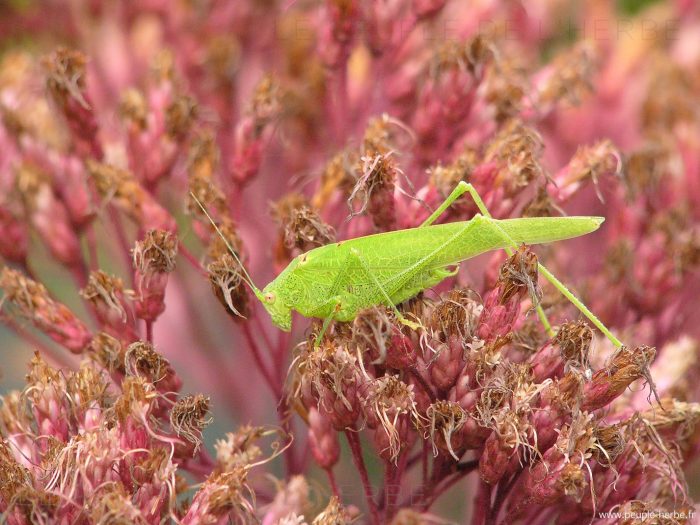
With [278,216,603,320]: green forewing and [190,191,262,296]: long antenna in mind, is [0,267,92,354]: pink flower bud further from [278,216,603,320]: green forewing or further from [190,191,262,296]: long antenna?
[278,216,603,320]: green forewing

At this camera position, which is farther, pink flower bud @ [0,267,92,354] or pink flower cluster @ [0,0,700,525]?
pink flower bud @ [0,267,92,354]

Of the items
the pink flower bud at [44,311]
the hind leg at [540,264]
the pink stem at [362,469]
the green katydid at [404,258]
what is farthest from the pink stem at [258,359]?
the hind leg at [540,264]

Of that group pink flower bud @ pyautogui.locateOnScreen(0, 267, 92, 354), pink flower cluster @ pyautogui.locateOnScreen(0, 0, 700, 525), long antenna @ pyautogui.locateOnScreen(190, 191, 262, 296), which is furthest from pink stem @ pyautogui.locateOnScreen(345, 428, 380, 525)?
pink flower bud @ pyautogui.locateOnScreen(0, 267, 92, 354)

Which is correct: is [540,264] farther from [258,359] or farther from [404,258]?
[258,359]

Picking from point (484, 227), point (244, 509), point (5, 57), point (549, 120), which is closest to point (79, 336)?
point (244, 509)

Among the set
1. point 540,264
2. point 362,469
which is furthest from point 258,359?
point 540,264

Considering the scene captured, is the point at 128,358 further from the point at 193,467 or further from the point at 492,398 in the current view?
the point at 492,398
